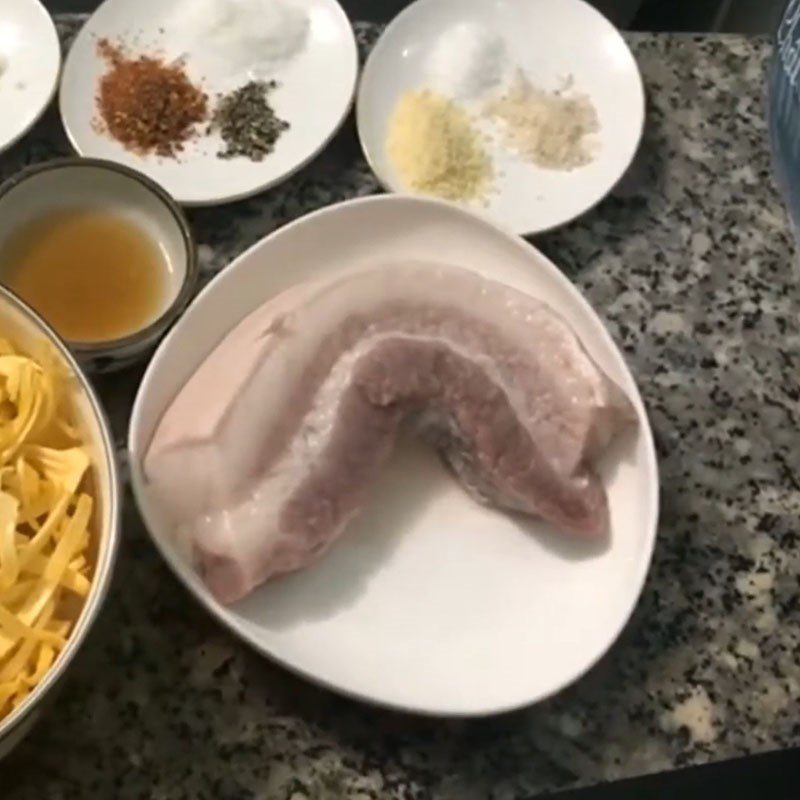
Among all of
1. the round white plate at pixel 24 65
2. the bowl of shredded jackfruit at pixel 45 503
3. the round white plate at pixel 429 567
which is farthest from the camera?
the round white plate at pixel 24 65

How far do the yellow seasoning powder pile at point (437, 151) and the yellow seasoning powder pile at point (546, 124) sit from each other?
3 centimetres

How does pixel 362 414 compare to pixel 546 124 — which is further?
pixel 546 124

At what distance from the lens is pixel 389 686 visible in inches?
30.7

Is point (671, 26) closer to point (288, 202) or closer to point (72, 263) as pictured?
point (288, 202)

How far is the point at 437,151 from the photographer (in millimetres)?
996

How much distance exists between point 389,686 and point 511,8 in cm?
55

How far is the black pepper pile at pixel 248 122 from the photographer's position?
3.26ft

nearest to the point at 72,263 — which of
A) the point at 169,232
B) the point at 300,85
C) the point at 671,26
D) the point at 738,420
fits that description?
the point at 169,232

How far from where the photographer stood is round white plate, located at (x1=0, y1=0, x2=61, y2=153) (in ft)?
3.19

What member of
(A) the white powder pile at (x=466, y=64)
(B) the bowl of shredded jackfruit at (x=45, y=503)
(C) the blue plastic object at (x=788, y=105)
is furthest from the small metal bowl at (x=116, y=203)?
(C) the blue plastic object at (x=788, y=105)

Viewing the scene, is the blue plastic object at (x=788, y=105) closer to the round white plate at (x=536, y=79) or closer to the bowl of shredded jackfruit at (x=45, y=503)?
the round white plate at (x=536, y=79)

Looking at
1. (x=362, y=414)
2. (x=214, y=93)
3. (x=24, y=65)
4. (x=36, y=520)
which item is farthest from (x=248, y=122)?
(x=36, y=520)

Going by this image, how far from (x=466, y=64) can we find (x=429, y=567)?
1.33 feet

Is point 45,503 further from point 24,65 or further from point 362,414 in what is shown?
point 24,65
